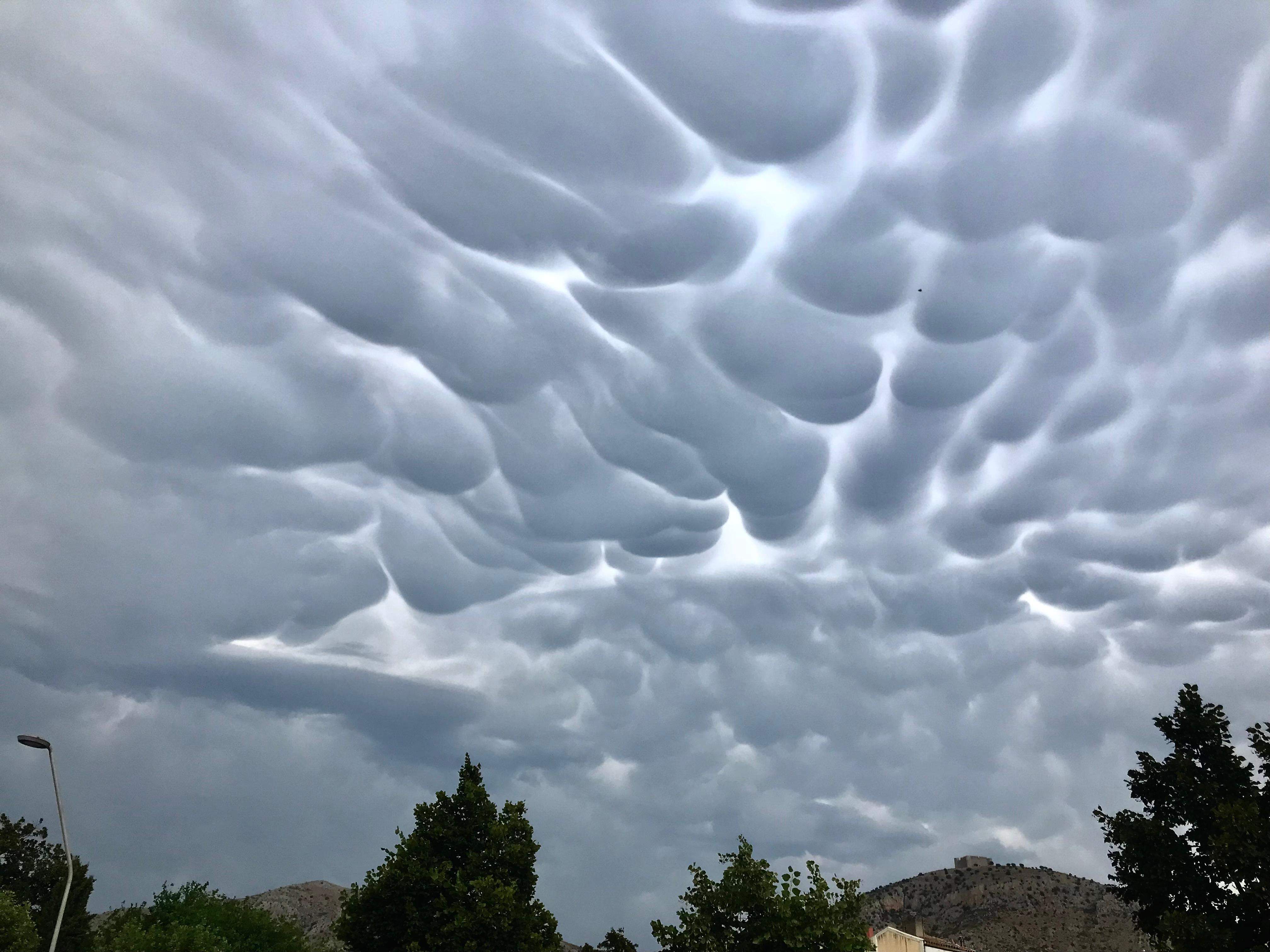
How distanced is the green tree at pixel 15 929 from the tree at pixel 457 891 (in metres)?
18.5

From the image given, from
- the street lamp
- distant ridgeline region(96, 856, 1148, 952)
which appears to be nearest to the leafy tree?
distant ridgeline region(96, 856, 1148, 952)

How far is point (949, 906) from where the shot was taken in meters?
153

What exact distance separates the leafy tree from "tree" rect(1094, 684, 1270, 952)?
75858mm

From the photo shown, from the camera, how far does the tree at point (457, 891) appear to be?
5300 centimetres

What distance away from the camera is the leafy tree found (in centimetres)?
7956

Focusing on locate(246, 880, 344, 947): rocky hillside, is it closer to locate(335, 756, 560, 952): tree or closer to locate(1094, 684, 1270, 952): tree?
locate(335, 756, 560, 952): tree

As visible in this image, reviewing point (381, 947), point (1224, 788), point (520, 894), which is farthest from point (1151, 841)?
point (381, 947)

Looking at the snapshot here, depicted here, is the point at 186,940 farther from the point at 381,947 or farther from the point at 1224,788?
the point at 1224,788

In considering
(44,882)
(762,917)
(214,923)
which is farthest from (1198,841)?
(44,882)

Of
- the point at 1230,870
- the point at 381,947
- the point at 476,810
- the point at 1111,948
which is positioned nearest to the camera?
the point at 1230,870

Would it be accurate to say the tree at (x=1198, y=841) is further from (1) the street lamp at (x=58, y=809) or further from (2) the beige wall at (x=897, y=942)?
(1) the street lamp at (x=58, y=809)

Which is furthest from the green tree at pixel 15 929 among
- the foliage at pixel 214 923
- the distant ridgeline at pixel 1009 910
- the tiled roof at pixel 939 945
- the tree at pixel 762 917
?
the distant ridgeline at pixel 1009 910

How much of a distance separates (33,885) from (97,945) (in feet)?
67.1

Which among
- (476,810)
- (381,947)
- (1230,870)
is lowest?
(381,947)
